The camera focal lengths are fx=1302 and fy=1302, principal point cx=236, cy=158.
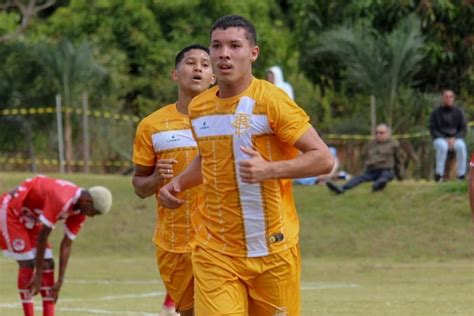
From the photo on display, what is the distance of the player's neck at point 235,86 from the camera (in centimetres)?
768

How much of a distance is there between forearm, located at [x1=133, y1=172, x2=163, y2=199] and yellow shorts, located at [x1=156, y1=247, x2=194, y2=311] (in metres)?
0.50

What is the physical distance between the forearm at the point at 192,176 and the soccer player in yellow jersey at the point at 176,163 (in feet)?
4.01

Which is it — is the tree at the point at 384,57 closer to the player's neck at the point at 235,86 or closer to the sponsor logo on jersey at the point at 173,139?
the sponsor logo on jersey at the point at 173,139

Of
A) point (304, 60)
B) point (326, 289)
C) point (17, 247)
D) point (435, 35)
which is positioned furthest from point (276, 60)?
point (17, 247)

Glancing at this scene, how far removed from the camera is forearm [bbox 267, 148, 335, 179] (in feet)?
23.8

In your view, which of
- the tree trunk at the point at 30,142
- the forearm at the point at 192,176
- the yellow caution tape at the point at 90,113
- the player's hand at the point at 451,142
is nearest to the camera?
the forearm at the point at 192,176

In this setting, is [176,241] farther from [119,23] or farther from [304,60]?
[119,23]

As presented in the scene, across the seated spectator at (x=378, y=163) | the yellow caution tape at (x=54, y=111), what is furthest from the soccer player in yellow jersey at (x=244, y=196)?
the yellow caution tape at (x=54, y=111)

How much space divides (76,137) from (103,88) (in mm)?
2693

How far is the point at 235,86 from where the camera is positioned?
7.69 metres

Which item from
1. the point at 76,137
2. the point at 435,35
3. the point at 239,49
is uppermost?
the point at 239,49

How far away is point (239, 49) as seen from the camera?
25.1ft

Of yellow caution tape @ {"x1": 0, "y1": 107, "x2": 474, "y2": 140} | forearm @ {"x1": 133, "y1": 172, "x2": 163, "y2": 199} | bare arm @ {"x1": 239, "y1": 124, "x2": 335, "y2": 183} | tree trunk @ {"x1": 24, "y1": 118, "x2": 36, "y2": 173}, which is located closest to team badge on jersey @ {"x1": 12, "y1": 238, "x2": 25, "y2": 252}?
forearm @ {"x1": 133, "y1": 172, "x2": 163, "y2": 199}

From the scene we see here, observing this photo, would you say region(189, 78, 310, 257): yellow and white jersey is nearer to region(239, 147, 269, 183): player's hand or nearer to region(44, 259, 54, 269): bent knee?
region(239, 147, 269, 183): player's hand
